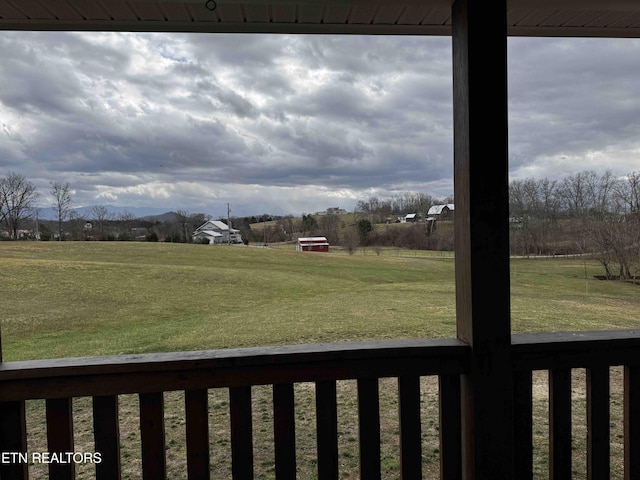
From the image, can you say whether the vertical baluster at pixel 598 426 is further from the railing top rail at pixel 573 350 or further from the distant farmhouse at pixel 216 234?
the distant farmhouse at pixel 216 234

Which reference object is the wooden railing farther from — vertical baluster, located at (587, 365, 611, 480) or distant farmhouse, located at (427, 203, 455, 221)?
distant farmhouse, located at (427, 203, 455, 221)

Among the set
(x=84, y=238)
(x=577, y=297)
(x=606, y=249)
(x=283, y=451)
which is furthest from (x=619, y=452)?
(x=84, y=238)

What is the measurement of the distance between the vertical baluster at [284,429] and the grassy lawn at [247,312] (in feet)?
1.71

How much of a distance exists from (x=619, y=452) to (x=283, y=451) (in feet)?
5.57

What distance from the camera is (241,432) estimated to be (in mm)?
1147

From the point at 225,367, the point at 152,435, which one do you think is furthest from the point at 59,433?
the point at 225,367

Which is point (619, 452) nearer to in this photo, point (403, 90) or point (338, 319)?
point (338, 319)

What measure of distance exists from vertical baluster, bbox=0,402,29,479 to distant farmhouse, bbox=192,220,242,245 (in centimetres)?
118

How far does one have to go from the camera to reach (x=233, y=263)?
102 inches

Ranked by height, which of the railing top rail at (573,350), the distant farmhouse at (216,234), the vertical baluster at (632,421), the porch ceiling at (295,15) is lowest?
the vertical baluster at (632,421)

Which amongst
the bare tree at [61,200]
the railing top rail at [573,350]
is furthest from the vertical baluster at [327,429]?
the bare tree at [61,200]

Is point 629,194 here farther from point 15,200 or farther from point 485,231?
point 15,200

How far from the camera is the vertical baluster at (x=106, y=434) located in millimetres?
1092

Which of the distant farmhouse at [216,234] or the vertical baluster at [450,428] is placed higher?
the distant farmhouse at [216,234]
